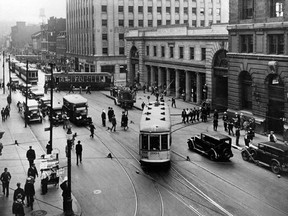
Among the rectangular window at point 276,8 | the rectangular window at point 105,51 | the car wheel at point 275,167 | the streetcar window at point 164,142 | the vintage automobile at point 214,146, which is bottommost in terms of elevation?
the car wheel at point 275,167

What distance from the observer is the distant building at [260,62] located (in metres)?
33.8

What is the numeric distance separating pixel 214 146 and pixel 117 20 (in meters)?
67.7

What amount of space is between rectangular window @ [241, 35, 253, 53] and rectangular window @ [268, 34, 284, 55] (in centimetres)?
273

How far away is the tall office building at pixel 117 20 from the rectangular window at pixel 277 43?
185 ft

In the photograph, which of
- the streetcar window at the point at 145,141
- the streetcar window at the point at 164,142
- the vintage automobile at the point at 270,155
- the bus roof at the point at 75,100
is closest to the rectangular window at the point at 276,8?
the vintage automobile at the point at 270,155

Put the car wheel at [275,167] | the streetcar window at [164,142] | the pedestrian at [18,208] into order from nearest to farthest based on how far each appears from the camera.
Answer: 1. the pedestrian at [18,208]
2. the car wheel at [275,167]
3. the streetcar window at [164,142]

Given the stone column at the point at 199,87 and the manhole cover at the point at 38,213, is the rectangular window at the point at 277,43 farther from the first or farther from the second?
the manhole cover at the point at 38,213

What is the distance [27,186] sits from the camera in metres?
19.5

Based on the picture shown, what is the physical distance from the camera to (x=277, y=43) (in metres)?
34.0

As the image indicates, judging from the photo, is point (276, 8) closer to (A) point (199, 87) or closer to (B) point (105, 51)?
(A) point (199, 87)

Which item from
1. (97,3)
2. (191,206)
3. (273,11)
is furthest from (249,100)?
(97,3)

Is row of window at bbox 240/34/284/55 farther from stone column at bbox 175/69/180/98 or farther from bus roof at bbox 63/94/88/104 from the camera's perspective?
stone column at bbox 175/69/180/98

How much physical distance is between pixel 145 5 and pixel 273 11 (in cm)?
6166

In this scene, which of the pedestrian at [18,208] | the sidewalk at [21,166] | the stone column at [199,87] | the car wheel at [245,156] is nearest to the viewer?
the pedestrian at [18,208]
